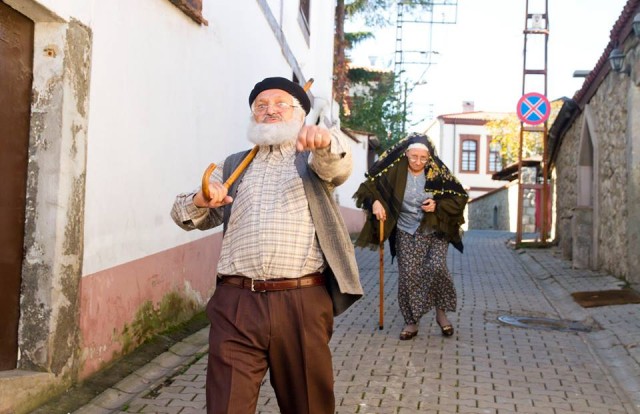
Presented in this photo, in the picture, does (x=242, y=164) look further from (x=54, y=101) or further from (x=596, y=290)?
(x=596, y=290)

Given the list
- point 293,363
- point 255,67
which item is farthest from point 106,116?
point 255,67

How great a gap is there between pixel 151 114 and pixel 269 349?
326 centimetres

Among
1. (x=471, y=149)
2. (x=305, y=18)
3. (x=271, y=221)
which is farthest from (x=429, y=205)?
(x=471, y=149)

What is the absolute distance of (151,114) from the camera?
6.06 m

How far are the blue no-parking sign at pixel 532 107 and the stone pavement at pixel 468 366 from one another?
806cm

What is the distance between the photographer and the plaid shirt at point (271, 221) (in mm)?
3217

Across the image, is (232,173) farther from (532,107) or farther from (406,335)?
(532,107)

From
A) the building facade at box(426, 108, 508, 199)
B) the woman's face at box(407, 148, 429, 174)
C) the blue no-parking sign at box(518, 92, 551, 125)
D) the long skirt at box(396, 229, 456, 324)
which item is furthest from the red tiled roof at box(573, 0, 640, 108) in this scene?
the building facade at box(426, 108, 508, 199)

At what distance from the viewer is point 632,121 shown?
981 centimetres

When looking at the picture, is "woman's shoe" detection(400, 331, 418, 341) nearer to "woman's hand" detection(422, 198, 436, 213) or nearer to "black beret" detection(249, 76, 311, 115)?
"woman's hand" detection(422, 198, 436, 213)

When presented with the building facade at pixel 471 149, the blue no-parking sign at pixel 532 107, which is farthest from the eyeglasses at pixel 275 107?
the building facade at pixel 471 149

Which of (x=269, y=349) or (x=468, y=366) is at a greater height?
(x=269, y=349)

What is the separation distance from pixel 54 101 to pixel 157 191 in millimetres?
1882

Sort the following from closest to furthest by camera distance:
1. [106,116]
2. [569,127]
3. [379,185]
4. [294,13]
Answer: [106,116], [379,185], [294,13], [569,127]
